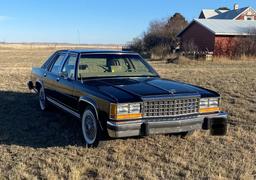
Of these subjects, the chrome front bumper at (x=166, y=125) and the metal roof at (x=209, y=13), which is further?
the metal roof at (x=209, y=13)

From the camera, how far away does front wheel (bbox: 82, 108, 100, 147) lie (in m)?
5.59

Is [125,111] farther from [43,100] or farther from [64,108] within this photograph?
[43,100]

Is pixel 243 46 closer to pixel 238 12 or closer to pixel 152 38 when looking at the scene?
pixel 152 38

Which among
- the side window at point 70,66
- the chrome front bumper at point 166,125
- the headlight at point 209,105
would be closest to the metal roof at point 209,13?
the side window at point 70,66

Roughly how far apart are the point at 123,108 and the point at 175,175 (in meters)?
1.14

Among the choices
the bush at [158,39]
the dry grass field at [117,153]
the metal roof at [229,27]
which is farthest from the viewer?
the bush at [158,39]

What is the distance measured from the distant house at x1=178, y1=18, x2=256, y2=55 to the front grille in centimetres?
2981

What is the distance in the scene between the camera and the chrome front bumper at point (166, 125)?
5148mm

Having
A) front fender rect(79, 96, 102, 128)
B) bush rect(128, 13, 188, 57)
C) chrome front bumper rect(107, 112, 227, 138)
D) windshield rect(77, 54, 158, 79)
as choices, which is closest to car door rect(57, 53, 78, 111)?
→ windshield rect(77, 54, 158, 79)

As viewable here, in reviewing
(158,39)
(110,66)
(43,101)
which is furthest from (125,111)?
(158,39)

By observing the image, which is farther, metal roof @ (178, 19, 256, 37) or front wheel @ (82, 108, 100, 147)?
metal roof @ (178, 19, 256, 37)

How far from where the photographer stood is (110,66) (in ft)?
22.4

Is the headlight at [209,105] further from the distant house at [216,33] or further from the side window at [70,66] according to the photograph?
the distant house at [216,33]

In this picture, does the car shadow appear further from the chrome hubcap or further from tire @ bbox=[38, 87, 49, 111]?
the chrome hubcap
